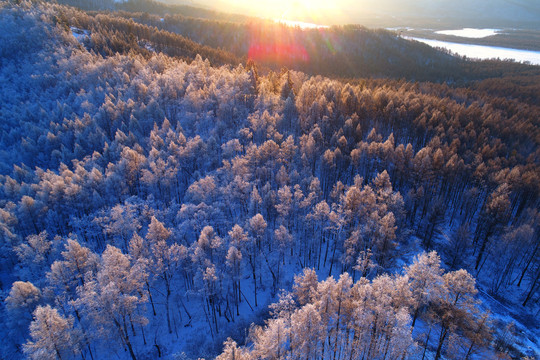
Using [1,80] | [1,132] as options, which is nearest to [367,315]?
[1,132]

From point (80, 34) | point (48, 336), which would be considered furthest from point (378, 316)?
point (80, 34)

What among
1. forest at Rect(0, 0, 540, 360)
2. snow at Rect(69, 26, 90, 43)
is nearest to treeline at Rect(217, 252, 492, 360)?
forest at Rect(0, 0, 540, 360)

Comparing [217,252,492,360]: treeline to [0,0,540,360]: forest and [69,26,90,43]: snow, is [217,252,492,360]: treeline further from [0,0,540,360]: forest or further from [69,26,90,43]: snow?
[69,26,90,43]: snow

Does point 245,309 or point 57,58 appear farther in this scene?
point 57,58

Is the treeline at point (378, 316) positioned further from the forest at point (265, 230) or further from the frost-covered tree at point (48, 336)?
the frost-covered tree at point (48, 336)

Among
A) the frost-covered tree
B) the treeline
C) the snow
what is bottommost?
the frost-covered tree

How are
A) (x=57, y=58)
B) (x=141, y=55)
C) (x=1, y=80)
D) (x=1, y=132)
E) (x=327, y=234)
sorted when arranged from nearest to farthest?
(x=327, y=234) < (x=1, y=132) < (x=1, y=80) < (x=57, y=58) < (x=141, y=55)

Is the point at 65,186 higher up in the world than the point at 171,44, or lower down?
lower down

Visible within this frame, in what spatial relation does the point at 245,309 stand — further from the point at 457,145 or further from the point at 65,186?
the point at 457,145

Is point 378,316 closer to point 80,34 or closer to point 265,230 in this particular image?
point 265,230
